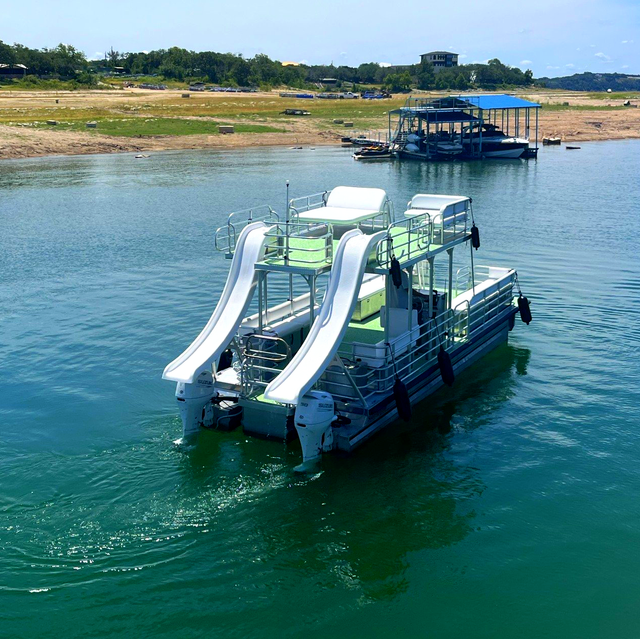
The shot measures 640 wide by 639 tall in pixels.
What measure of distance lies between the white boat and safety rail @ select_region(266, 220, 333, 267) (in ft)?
0.13

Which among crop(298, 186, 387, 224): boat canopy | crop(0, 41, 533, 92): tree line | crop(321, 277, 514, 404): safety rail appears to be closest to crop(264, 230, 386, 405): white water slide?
crop(321, 277, 514, 404): safety rail

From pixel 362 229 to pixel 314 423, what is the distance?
649cm

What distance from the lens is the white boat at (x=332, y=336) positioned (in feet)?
59.1

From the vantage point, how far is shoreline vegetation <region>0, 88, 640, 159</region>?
3511 inches

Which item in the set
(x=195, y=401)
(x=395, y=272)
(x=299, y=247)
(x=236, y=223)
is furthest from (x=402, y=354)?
(x=236, y=223)

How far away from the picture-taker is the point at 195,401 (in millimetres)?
19078

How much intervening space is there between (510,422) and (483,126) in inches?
3036

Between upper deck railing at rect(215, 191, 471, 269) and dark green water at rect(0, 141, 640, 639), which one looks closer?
dark green water at rect(0, 141, 640, 639)

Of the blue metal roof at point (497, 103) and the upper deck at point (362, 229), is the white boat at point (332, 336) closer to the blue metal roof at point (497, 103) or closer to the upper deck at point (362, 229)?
the upper deck at point (362, 229)

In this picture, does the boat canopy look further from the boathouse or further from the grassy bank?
the grassy bank

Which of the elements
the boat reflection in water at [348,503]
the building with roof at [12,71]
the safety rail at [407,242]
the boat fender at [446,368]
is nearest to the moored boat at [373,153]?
the safety rail at [407,242]

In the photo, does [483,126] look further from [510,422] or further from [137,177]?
[510,422]

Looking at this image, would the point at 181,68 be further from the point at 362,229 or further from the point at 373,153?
the point at 362,229

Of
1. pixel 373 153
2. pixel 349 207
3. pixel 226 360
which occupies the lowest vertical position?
pixel 226 360
